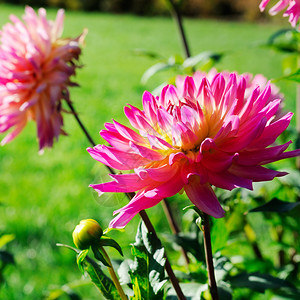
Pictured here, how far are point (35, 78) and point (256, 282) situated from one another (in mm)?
535

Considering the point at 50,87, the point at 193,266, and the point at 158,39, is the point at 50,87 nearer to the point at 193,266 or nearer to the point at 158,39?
the point at 193,266

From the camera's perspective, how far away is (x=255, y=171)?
469 millimetres

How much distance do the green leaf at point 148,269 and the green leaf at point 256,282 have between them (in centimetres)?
21

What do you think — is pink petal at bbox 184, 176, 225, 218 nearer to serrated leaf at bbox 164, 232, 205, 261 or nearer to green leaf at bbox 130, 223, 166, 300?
green leaf at bbox 130, 223, 166, 300

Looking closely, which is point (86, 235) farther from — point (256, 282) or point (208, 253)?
point (256, 282)

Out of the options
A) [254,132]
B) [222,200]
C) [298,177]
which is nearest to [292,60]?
[298,177]

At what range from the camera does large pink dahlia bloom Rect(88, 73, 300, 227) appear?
46cm

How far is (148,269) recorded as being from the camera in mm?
511

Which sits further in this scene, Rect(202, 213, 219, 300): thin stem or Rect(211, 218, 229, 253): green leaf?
Rect(211, 218, 229, 253): green leaf

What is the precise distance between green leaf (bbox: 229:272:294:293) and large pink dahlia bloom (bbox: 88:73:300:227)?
258mm

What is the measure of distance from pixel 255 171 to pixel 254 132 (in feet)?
0.15

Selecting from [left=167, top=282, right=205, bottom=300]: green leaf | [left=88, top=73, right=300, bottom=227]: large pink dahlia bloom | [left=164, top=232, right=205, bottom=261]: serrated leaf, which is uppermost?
[left=88, top=73, right=300, bottom=227]: large pink dahlia bloom

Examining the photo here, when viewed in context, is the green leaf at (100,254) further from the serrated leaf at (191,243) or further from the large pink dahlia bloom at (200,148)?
the serrated leaf at (191,243)

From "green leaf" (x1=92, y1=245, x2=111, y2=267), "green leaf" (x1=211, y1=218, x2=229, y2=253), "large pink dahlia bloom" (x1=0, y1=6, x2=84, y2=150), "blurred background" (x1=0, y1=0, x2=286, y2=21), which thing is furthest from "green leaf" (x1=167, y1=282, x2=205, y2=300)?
"blurred background" (x1=0, y1=0, x2=286, y2=21)
